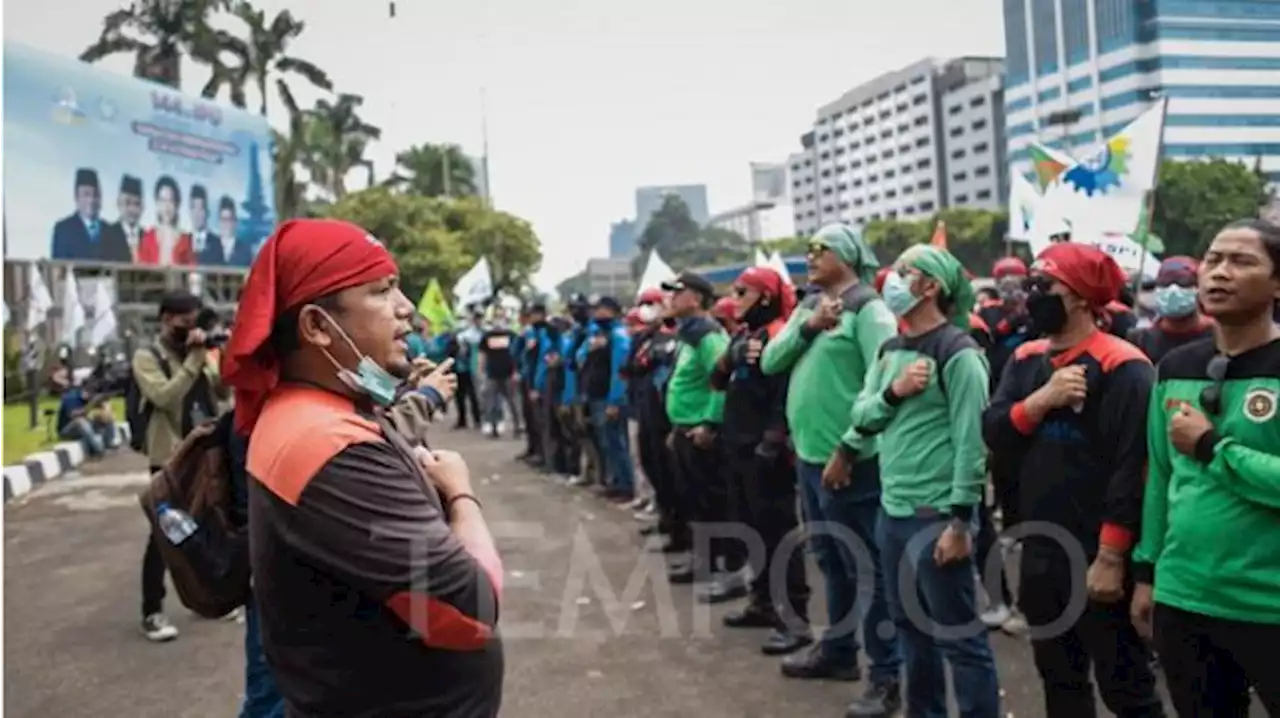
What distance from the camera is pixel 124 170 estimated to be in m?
31.4

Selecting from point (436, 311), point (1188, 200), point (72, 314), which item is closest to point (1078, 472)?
point (436, 311)

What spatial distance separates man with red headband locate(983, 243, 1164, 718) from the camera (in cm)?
330

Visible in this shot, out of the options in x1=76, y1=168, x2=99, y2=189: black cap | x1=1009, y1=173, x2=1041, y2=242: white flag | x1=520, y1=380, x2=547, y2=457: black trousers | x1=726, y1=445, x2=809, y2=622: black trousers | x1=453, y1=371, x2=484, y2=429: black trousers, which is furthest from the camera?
x1=76, y1=168, x2=99, y2=189: black cap

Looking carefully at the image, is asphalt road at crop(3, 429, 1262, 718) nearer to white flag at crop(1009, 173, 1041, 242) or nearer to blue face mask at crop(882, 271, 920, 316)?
blue face mask at crop(882, 271, 920, 316)

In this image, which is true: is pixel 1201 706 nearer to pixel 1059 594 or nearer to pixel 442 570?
pixel 1059 594

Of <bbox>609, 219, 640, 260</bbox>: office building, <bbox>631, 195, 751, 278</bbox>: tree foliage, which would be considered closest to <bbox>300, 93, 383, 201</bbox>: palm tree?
<bbox>631, 195, 751, 278</bbox>: tree foliage

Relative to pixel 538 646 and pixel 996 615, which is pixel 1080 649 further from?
pixel 538 646

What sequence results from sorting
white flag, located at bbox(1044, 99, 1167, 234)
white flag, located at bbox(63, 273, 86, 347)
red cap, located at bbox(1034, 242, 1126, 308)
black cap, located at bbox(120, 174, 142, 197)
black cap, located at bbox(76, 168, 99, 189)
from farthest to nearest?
black cap, located at bbox(120, 174, 142, 197), black cap, located at bbox(76, 168, 99, 189), white flag, located at bbox(63, 273, 86, 347), white flag, located at bbox(1044, 99, 1167, 234), red cap, located at bbox(1034, 242, 1126, 308)

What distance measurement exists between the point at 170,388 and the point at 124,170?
28.6 meters

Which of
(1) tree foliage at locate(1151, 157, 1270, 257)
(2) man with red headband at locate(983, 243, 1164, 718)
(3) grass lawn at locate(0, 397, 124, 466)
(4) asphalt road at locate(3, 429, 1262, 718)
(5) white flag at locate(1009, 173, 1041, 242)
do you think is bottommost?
(4) asphalt road at locate(3, 429, 1262, 718)

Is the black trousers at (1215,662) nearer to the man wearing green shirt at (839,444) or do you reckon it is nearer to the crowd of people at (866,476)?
the crowd of people at (866,476)

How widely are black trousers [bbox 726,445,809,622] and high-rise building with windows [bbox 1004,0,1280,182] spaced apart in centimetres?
260

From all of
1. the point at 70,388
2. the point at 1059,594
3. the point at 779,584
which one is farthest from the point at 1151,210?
the point at 70,388

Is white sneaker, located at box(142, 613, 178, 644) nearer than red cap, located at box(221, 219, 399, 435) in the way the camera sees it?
No
